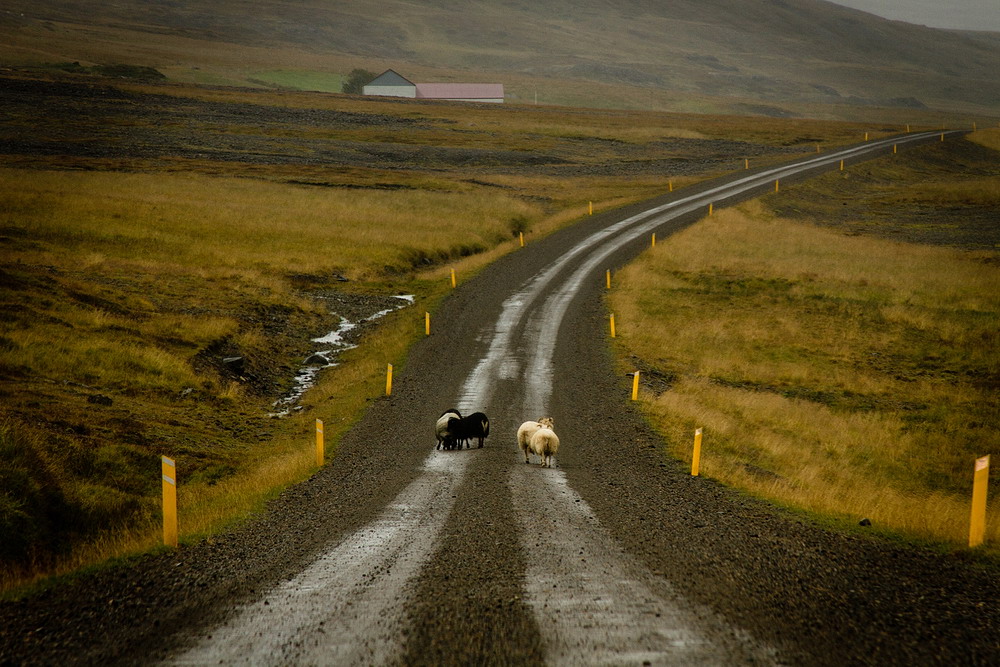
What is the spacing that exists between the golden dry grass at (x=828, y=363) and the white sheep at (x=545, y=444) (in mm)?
3886

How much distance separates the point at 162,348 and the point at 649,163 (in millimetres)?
73362

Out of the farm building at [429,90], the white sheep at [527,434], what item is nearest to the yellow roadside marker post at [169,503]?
the white sheep at [527,434]

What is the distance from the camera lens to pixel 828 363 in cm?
3069

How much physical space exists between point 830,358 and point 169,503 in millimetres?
27671

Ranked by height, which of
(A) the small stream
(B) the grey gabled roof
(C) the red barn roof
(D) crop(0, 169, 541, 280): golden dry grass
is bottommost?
(A) the small stream

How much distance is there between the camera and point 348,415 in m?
23.0

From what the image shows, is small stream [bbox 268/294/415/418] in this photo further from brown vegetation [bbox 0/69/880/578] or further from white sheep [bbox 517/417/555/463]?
white sheep [bbox 517/417/555/463]

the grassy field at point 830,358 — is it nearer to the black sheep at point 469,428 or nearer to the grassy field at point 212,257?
the black sheep at point 469,428

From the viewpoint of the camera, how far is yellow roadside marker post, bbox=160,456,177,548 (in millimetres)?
11320

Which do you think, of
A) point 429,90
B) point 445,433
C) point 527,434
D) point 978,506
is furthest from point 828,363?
point 429,90

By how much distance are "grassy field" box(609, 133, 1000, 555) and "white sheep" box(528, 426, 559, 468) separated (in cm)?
→ 364

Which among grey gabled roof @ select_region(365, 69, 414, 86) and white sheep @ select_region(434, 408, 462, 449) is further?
grey gabled roof @ select_region(365, 69, 414, 86)

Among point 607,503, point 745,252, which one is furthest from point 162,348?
point 745,252

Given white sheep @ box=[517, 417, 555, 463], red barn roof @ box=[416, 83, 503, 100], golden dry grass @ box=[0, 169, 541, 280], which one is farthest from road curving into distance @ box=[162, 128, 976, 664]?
red barn roof @ box=[416, 83, 503, 100]
